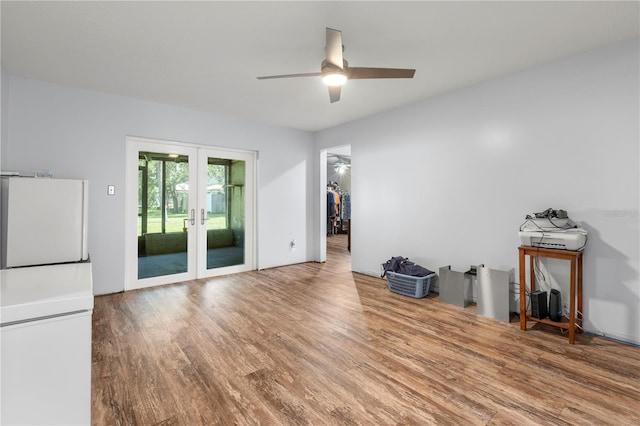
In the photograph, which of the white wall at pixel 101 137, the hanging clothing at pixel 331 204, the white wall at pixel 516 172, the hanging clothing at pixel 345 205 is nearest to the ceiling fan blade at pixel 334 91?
the white wall at pixel 516 172

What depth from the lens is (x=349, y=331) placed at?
2.94 meters

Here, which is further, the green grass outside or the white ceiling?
the green grass outside

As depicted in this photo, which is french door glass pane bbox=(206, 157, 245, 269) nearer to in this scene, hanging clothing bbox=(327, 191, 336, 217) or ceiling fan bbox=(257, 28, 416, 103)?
ceiling fan bbox=(257, 28, 416, 103)

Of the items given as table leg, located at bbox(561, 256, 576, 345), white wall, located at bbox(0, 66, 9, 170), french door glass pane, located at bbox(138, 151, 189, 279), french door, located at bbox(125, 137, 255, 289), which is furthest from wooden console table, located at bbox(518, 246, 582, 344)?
white wall, located at bbox(0, 66, 9, 170)

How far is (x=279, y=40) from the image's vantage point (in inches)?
106

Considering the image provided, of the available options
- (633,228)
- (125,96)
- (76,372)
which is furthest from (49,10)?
(633,228)

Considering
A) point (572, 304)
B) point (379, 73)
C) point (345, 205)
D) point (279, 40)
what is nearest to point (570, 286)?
point (572, 304)

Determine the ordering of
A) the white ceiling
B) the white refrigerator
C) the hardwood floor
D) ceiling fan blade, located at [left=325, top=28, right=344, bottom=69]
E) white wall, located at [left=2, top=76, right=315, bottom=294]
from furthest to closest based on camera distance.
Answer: white wall, located at [left=2, top=76, right=315, bottom=294] → the white ceiling → ceiling fan blade, located at [left=325, top=28, right=344, bottom=69] → the hardwood floor → the white refrigerator

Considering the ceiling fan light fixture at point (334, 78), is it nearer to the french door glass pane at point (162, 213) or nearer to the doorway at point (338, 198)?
the french door glass pane at point (162, 213)

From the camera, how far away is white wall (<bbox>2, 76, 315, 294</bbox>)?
3.52m

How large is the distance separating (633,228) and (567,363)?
1.36 m

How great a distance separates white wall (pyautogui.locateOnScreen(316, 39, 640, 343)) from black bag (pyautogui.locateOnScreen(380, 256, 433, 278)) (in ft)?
0.75

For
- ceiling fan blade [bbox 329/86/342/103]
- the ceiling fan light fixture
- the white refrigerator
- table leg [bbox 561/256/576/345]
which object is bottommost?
table leg [bbox 561/256/576/345]

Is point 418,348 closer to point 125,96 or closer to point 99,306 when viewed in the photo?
point 99,306
